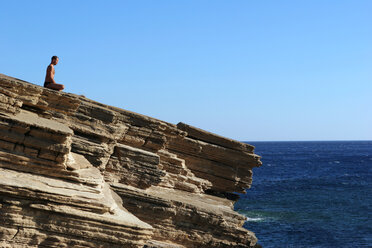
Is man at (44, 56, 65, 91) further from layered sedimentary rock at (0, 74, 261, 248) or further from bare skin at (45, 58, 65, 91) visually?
layered sedimentary rock at (0, 74, 261, 248)

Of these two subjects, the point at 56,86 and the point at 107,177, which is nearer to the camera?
the point at 56,86

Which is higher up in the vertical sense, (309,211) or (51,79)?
(51,79)

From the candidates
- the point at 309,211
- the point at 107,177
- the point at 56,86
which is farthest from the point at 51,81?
the point at 309,211

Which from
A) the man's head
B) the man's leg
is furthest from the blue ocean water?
the man's head

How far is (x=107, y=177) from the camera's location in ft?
69.5

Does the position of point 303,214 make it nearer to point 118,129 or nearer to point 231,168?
point 231,168

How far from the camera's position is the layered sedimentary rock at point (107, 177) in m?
14.1

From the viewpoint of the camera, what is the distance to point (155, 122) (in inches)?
946

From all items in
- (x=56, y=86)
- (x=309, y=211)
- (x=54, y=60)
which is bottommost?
(x=309, y=211)

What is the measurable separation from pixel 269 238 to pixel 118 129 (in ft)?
83.5

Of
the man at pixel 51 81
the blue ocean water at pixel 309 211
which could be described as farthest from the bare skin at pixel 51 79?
the blue ocean water at pixel 309 211

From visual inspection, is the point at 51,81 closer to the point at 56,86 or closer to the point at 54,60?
the point at 56,86

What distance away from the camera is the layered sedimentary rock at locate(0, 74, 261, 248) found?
14.1m

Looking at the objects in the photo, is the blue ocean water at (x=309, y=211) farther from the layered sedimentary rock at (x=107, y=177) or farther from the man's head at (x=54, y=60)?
the man's head at (x=54, y=60)
